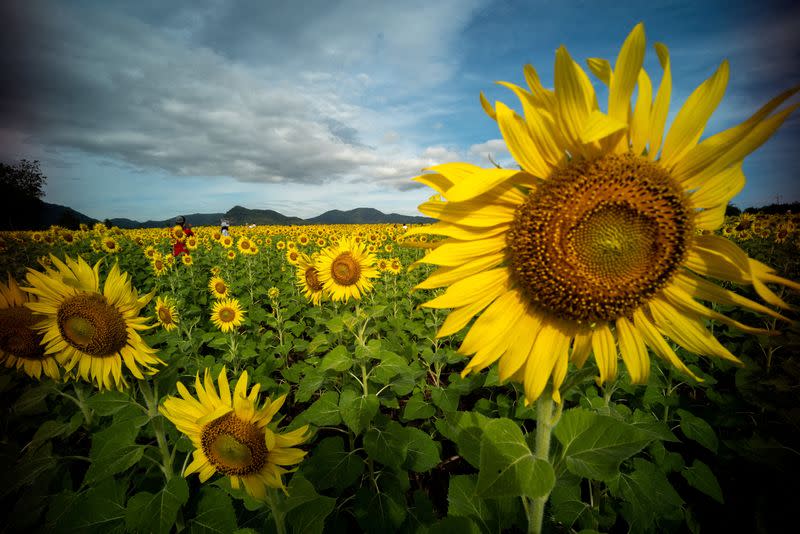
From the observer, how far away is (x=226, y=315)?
20.9ft

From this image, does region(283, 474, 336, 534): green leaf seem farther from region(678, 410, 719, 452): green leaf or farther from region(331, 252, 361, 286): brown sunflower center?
region(678, 410, 719, 452): green leaf

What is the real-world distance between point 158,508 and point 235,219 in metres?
103

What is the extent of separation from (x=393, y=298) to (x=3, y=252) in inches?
645

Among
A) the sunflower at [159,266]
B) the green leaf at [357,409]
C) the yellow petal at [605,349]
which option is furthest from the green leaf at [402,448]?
the sunflower at [159,266]

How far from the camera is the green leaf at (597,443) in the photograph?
1.24m

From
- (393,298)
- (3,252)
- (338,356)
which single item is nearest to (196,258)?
(3,252)

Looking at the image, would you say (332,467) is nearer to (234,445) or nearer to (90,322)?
(234,445)

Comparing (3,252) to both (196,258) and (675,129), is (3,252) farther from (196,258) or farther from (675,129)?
(675,129)

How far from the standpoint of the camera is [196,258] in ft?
45.8

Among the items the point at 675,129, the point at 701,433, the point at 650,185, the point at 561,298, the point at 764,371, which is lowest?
the point at 701,433

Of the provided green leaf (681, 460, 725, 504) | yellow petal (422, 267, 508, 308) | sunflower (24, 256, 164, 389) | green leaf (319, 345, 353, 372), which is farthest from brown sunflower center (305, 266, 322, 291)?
green leaf (681, 460, 725, 504)

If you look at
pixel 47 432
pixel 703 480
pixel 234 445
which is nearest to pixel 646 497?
pixel 703 480

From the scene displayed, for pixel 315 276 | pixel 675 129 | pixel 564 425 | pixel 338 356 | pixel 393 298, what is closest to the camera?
pixel 675 129

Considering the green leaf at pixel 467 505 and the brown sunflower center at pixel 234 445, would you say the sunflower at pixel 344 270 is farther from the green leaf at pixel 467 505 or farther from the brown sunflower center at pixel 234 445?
the green leaf at pixel 467 505
